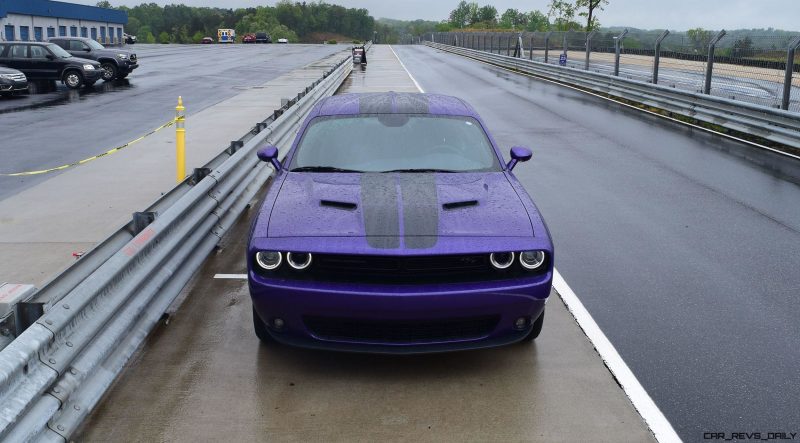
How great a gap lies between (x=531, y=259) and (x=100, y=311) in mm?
2499

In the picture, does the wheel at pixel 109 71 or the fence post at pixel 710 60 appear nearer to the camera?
the fence post at pixel 710 60

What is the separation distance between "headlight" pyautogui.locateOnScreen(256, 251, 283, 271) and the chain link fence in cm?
1416

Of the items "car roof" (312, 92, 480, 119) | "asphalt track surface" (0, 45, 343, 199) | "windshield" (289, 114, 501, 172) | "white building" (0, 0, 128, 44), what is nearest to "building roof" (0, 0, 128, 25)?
"white building" (0, 0, 128, 44)

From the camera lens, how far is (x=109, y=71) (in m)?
31.8

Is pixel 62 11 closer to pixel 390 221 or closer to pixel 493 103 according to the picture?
pixel 493 103

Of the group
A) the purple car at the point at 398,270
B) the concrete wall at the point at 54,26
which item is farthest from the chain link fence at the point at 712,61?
the concrete wall at the point at 54,26

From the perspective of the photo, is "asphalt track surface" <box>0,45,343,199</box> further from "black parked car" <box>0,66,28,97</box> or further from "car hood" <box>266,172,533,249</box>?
"car hood" <box>266,172,533,249</box>

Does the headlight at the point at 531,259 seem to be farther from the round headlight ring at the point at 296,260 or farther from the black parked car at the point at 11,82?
the black parked car at the point at 11,82

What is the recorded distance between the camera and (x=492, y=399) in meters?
4.53

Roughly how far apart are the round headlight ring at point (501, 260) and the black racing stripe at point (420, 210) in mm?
352

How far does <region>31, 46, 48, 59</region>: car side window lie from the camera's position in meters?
28.6

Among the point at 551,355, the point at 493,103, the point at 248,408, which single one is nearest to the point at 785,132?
the point at 493,103

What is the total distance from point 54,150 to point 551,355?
11.7 meters

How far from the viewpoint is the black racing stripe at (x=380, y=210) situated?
15.2ft
